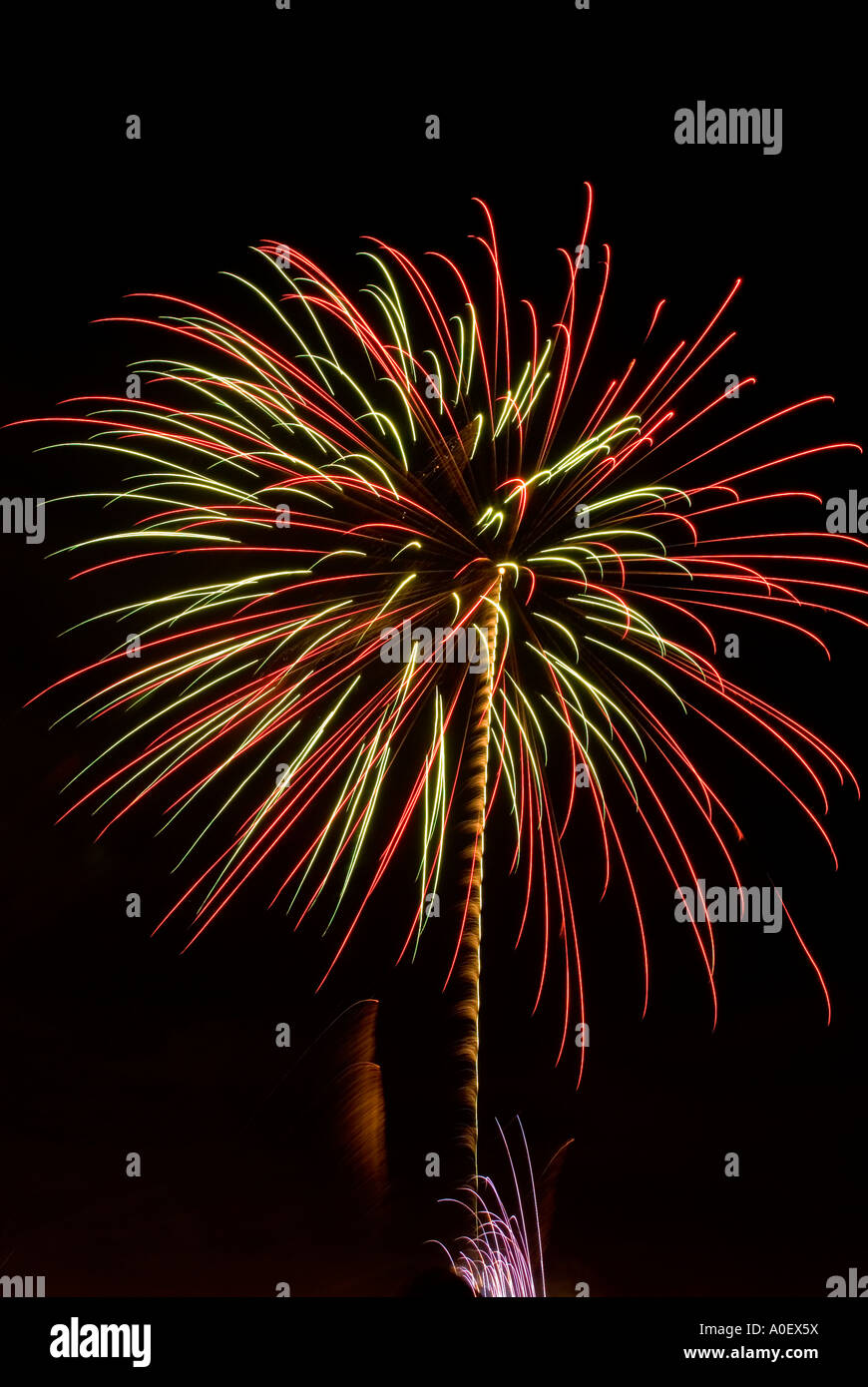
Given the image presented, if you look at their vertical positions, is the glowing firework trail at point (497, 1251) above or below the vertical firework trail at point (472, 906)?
below

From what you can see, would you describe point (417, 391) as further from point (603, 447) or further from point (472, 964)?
point (472, 964)

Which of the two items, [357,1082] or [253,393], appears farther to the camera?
[357,1082]

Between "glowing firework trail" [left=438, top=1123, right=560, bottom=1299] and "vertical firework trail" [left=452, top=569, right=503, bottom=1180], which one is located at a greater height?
"vertical firework trail" [left=452, top=569, right=503, bottom=1180]

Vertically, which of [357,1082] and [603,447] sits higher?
[603,447]

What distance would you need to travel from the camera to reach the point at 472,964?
55.9ft

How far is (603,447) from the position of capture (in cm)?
1499

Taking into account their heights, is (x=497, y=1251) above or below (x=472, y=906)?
below

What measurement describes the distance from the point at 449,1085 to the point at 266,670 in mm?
6172

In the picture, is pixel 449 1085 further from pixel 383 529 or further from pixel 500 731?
pixel 383 529
